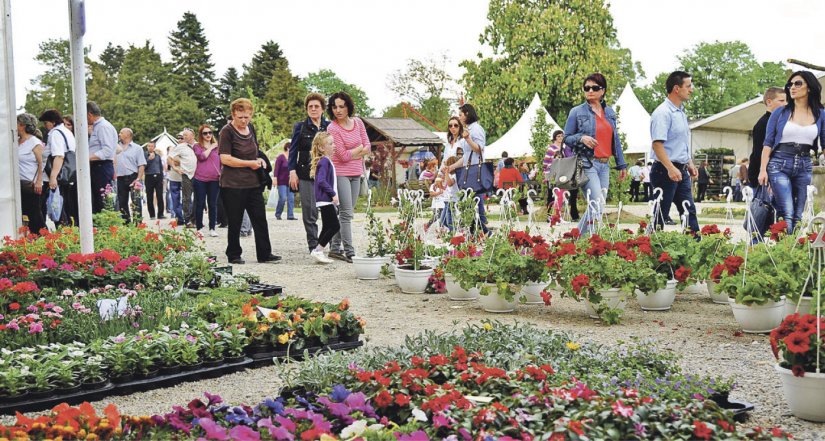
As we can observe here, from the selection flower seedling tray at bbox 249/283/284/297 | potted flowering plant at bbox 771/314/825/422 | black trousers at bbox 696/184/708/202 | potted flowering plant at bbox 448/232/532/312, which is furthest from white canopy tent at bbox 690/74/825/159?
potted flowering plant at bbox 771/314/825/422

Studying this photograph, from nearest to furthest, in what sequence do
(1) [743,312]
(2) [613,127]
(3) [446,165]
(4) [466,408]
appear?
(4) [466,408], (1) [743,312], (2) [613,127], (3) [446,165]

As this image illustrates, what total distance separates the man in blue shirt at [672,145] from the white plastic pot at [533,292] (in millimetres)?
1768

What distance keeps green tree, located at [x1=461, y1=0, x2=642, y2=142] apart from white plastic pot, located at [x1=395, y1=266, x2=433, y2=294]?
3863cm

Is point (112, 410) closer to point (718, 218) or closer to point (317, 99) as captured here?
point (317, 99)

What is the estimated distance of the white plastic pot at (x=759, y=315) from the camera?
17.8 feet

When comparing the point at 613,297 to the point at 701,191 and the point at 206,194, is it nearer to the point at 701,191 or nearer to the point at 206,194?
the point at 206,194

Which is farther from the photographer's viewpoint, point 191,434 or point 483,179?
point 483,179

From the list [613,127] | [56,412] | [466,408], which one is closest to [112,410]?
[56,412]

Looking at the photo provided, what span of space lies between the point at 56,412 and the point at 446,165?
7.92m

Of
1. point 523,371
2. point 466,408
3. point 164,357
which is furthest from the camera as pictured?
point 164,357

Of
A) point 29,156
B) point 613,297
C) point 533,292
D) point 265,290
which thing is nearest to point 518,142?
point 29,156

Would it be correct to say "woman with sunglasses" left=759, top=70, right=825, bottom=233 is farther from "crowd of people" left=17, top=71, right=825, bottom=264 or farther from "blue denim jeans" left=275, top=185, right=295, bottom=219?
"blue denim jeans" left=275, top=185, right=295, bottom=219

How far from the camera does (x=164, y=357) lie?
4531mm

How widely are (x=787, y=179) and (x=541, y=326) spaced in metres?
3.20
